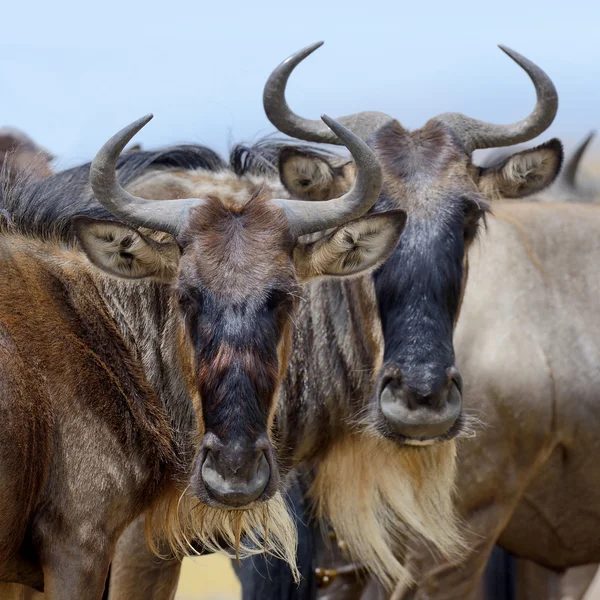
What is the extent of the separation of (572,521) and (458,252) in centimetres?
197

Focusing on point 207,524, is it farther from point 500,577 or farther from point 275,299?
point 500,577

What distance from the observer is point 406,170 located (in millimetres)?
5141

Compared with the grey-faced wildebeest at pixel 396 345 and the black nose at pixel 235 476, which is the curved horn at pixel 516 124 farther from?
the black nose at pixel 235 476

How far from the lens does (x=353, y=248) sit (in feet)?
14.8

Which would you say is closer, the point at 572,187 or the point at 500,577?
the point at 500,577

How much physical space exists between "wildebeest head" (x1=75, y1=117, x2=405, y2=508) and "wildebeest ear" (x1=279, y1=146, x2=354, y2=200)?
0.73 metres

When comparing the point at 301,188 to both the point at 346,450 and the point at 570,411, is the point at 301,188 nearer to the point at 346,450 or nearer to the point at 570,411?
the point at 346,450

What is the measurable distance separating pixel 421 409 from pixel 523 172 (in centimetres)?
163

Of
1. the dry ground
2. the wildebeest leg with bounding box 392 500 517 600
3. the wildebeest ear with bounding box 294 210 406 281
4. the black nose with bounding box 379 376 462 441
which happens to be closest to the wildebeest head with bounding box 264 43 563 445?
the black nose with bounding box 379 376 462 441

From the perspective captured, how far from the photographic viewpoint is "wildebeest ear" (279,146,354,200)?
17.3 ft

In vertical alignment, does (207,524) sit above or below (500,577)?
→ above

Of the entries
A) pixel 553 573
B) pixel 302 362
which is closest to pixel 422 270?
pixel 302 362

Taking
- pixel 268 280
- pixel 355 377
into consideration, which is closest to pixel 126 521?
pixel 268 280

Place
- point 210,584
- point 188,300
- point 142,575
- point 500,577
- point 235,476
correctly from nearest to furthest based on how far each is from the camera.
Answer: point 235,476 → point 188,300 → point 142,575 → point 500,577 → point 210,584
